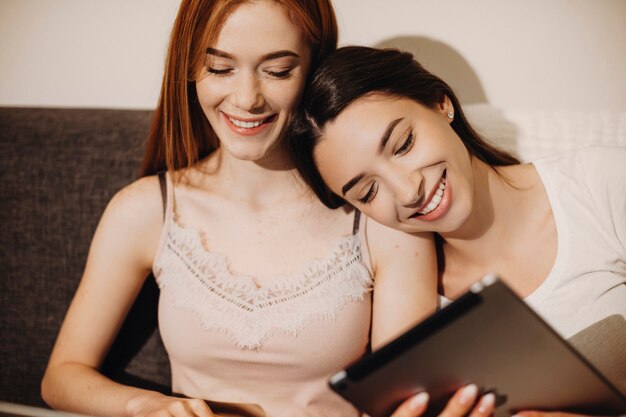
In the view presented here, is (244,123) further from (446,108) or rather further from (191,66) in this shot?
(446,108)

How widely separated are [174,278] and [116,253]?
15cm

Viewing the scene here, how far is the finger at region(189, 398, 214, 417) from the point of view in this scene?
0.99m

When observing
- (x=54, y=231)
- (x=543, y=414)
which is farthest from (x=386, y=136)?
(x=54, y=231)

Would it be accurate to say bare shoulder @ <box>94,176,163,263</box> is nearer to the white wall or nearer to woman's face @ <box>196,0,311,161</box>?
woman's face @ <box>196,0,311,161</box>

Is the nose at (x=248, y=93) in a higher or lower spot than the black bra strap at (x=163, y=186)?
higher

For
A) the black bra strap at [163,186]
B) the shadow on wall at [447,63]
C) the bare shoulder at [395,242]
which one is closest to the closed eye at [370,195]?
the bare shoulder at [395,242]

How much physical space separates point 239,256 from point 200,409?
314mm

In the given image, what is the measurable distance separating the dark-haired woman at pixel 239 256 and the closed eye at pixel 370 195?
0.43ft

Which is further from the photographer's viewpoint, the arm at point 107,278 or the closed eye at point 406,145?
the arm at point 107,278

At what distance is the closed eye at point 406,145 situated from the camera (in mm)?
985

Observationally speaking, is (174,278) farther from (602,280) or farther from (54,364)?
(602,280)

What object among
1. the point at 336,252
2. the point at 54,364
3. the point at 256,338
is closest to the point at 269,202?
the point at 336,252

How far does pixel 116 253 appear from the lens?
4.00 feet

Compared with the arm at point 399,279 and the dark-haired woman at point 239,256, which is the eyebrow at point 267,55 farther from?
the arm at point 399,279
